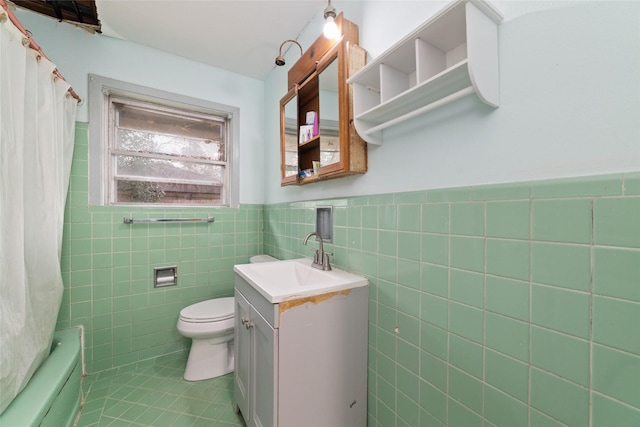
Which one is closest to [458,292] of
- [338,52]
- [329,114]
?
[329,114]

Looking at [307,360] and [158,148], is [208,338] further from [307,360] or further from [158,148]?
[158,148]

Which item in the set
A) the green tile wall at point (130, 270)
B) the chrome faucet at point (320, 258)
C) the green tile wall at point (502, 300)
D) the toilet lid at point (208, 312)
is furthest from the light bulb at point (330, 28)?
the toilet lid at point (208, 312)

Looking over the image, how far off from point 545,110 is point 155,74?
8.18ft

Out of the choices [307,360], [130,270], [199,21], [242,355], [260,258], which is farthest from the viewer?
[260,258]

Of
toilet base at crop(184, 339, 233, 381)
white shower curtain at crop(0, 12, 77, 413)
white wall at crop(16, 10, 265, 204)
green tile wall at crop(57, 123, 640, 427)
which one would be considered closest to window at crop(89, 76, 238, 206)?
white wall at crop(16, 10, 265, 204)

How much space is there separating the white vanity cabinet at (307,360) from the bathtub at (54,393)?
0.80 meters

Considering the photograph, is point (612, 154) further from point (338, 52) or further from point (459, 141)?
point (338, 52)

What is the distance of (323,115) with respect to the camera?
55.4 inches

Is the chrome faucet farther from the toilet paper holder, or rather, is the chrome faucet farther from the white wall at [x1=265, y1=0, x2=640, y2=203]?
the toilet paper holder

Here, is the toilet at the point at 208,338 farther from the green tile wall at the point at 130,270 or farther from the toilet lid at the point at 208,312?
the green tile wall at the point at 130,270

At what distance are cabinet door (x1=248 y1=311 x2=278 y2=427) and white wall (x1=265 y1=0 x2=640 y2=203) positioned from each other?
0.85 m

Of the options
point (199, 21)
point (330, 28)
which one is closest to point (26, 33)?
point (199, 21)

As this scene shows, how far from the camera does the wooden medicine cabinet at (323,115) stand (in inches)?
46.9

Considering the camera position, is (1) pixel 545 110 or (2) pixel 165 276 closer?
(1) pixel 545 110
